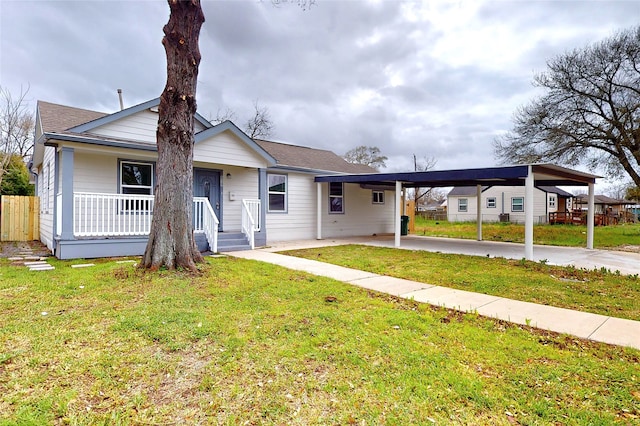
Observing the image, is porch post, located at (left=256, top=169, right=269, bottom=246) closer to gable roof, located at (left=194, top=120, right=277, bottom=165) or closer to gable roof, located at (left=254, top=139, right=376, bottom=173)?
gable roof, located at (left=194, top=120, right=277, bottom=165)

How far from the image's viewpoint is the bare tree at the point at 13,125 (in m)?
17.2

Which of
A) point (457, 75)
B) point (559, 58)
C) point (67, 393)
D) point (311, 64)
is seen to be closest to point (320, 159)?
point (311, 64)

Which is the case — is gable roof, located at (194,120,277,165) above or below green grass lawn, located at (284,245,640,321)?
above

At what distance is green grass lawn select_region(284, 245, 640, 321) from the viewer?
16.6 ft

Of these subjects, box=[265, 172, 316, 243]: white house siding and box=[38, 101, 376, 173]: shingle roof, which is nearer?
box=[38, 101, 376, 173]: shingle roof

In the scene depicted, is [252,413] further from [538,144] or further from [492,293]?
[538,144]

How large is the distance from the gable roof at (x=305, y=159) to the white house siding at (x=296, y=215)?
574mm

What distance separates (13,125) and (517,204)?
121 ft

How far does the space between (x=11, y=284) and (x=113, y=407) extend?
4699mm

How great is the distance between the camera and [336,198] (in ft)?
49.8

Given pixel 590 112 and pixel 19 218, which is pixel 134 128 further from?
pixel 590 112

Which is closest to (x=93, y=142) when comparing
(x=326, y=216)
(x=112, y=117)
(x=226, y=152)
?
(x=112, y=117)

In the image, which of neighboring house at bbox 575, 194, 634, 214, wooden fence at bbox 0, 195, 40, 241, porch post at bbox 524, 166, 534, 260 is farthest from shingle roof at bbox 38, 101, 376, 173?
neighboring house at bbox 575, 194, 634, 214

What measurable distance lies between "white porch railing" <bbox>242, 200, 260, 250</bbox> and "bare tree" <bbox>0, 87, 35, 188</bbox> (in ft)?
45.5
